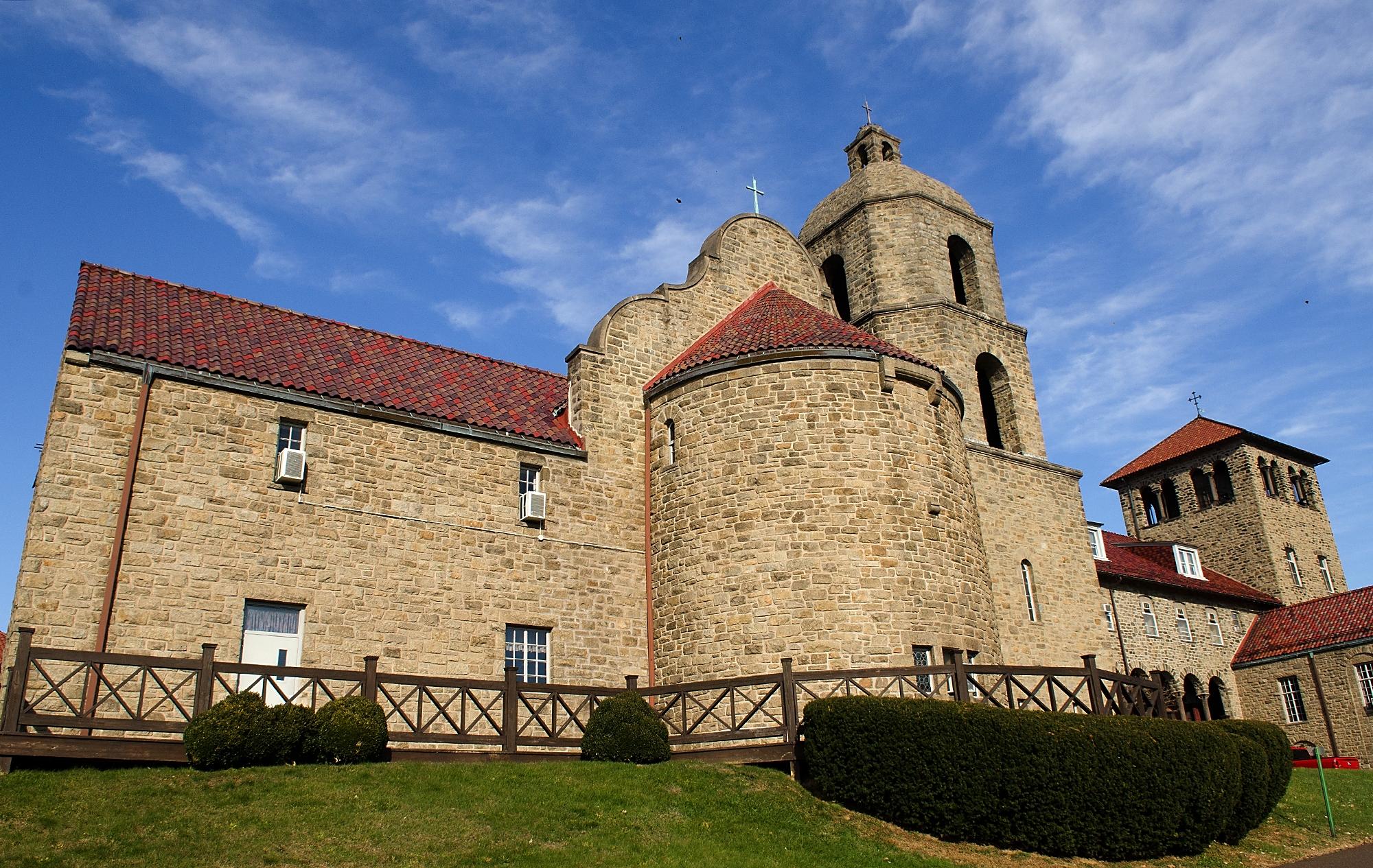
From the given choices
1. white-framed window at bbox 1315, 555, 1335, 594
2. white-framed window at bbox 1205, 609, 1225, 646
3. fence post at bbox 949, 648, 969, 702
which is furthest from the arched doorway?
fence post at bbox 949, 648, 969, 702

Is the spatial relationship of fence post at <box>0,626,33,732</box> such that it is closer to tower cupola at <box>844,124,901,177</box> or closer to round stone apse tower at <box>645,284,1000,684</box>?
round stone apse tower at <box>645,284,1000,684</box>

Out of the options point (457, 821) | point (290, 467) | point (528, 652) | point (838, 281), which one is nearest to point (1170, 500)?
point (838, 281)

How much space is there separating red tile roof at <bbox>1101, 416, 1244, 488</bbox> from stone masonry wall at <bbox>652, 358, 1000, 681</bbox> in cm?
2761

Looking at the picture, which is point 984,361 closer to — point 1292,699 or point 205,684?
point 1292,699

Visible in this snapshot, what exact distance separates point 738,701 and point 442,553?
626 centimetres

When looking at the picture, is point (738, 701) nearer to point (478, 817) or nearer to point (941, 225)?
point (478, 817)

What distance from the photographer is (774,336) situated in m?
22.2

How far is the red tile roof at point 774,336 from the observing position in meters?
21.6

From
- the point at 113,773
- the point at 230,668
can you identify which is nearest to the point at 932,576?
the point at 230,668

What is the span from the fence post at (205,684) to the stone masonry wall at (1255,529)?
39.7 metres

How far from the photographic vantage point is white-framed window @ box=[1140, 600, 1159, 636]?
3472 centimetres

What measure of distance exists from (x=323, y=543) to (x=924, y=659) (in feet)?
36.8

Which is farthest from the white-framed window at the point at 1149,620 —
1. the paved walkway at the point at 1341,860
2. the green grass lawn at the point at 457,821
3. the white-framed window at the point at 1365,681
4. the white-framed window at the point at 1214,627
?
the green grass lawn at the point at 457,821

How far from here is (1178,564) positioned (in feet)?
135
